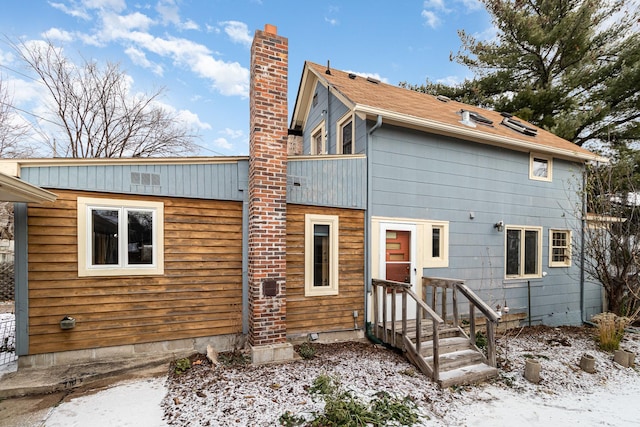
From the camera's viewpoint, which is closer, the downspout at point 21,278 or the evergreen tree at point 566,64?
the downspout at point 21,278

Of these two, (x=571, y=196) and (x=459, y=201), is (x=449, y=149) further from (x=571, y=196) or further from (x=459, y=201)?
(x=571, y=196)

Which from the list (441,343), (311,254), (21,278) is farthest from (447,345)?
(21,278)

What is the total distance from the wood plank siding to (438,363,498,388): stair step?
9.91 feet

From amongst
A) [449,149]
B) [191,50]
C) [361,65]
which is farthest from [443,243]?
[191,50]

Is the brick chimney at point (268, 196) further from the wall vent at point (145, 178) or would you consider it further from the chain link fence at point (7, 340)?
the chain link fence at point (7, 340)

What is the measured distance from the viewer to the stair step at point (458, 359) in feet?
14.5

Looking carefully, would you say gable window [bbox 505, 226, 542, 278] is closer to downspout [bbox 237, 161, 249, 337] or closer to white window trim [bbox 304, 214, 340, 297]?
white window trim [bbox 304, 214, 340, 297]

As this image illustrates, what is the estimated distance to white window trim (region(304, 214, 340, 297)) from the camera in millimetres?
5320

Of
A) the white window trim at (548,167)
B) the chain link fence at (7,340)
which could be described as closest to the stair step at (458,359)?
the white window trim at (548,167)

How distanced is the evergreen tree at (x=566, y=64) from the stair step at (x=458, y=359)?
33.3 feet

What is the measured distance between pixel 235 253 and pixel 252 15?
7813mm

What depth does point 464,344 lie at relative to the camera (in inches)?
195

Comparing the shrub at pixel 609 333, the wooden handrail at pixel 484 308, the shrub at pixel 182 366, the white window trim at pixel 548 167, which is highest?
the white window trim at pixel 548 167

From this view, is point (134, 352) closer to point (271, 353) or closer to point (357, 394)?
point (271, 353)
